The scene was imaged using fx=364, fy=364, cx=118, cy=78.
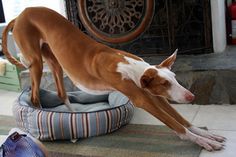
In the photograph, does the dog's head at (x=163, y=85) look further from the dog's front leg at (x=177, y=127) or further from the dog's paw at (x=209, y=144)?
the dog's paw at (x=209, y=144)

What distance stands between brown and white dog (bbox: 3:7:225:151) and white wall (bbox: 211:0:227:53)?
80 cm

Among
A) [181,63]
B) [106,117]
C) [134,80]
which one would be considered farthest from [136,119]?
[134,80]

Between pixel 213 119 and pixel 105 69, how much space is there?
28.2 inches

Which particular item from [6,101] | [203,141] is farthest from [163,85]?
[6,101]

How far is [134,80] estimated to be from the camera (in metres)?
1.49

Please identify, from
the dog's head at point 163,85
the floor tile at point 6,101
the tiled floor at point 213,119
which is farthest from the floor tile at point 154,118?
the floor tile at point 6,101

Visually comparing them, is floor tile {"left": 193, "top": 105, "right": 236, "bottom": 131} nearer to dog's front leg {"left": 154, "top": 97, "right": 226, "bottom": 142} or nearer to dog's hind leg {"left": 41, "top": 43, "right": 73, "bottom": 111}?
dog's front leg {"left": 154, "top": 97, "right": 226, "bottom": 142}

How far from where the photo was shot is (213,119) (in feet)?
6.21

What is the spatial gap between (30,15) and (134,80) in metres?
0.65

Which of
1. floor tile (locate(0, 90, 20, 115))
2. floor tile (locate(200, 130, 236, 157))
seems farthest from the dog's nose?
floor tile (locate(0, 90, 20, 115))

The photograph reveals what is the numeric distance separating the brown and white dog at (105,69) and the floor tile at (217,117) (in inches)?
7.3

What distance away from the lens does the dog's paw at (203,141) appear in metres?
1.56

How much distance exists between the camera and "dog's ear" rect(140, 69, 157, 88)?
4.73 feet

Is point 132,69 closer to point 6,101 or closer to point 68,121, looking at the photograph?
point 68,121
